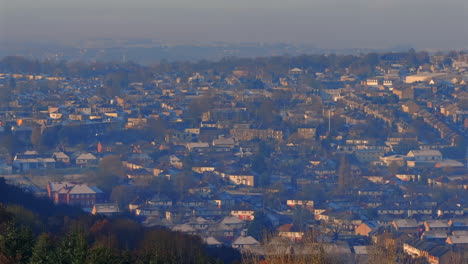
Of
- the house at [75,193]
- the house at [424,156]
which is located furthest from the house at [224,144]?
the house at [75,193]

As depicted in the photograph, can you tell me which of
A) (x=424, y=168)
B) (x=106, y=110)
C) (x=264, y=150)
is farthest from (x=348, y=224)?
(x=106, y=110)

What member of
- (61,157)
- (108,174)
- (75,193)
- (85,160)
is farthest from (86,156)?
(75,193)

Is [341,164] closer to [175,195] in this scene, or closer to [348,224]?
[175,195]

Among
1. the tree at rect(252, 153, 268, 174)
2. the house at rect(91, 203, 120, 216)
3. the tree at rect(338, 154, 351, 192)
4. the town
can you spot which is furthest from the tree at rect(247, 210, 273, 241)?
the tree at rect(252, 153, 268, 174)

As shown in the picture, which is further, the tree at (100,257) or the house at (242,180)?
the house at (242,180)

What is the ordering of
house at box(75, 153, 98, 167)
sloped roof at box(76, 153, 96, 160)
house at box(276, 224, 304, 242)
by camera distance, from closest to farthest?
house at box(276, 224, 304, 242), house at box(75, 153, 98, 167), sloped roof at box(76, 153, 96, 160)

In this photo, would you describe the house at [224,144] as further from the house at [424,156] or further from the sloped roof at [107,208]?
the sloped roof at [107,208]

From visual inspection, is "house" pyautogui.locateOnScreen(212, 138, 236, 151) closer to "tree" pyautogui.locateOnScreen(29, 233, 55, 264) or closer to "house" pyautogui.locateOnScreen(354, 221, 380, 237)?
"house" pyautogui.locateOnScreen(354, 221, 380, 237)
